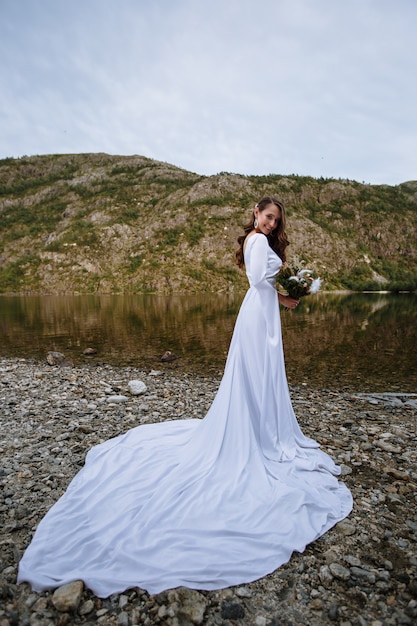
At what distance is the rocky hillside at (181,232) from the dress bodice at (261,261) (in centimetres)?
7462

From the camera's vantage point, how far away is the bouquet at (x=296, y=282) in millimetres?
5016

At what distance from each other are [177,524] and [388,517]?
8.21 ft

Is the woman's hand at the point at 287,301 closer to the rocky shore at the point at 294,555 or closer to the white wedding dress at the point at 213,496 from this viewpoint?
the white wedding dress at the point at 213,496

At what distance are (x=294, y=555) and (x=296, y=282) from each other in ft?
10.6

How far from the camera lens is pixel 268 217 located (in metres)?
4.89

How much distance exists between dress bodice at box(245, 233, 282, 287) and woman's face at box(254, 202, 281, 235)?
8.3 inches

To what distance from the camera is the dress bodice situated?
470cm

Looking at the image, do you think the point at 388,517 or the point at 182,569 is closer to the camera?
the point at 182,569

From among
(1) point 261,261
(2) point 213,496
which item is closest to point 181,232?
(1) point 261,261

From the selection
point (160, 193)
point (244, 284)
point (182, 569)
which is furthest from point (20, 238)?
point (182, 569)

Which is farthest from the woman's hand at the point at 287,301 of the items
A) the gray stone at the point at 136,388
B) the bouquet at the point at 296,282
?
the gray stone at the point at 136,388

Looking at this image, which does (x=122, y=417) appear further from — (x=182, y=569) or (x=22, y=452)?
Answer: (x=182, y=569)

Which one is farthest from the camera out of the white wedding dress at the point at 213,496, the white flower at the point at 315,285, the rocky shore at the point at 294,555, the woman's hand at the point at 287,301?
the woman's hand at the point at 287,301

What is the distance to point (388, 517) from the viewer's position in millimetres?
4168
